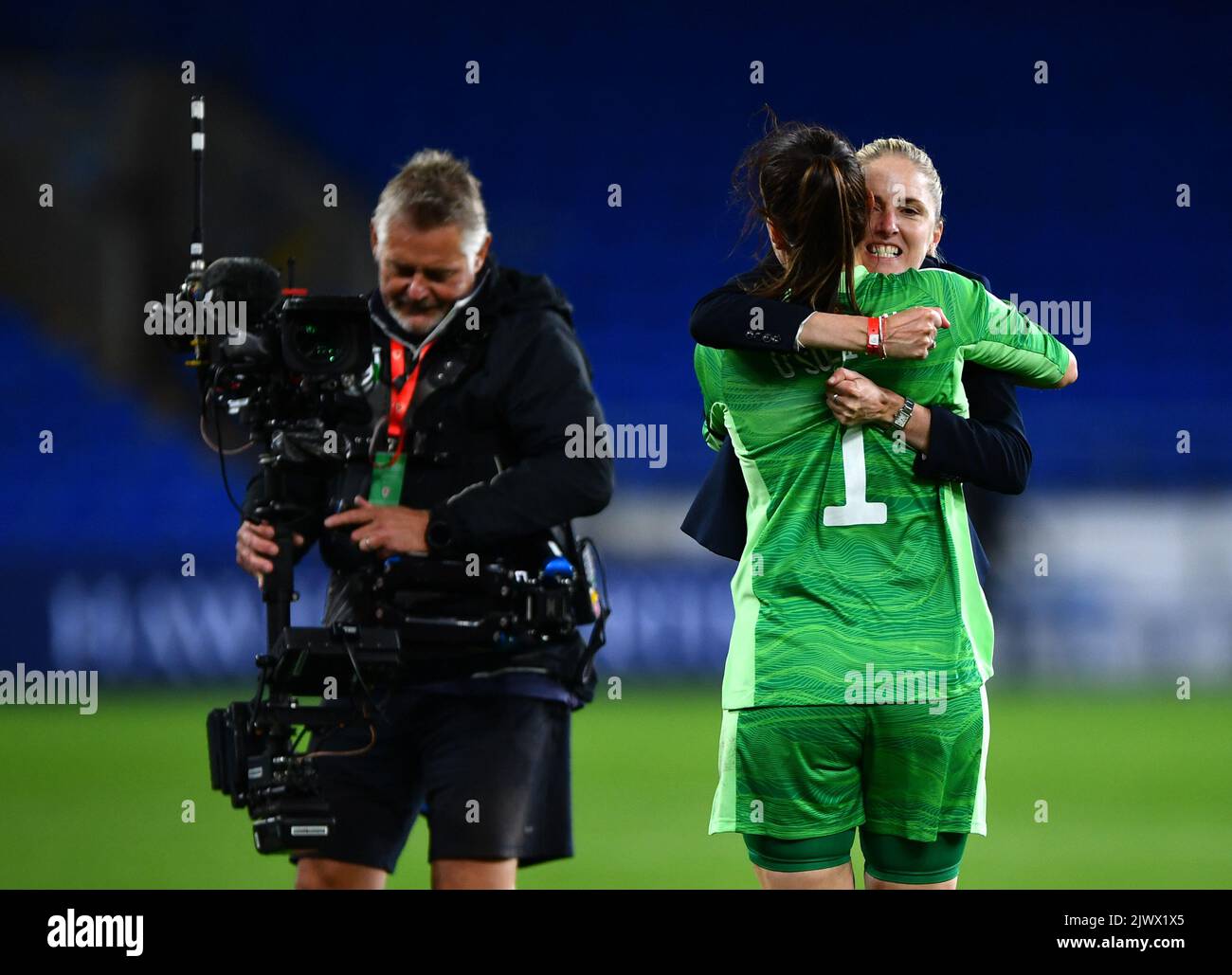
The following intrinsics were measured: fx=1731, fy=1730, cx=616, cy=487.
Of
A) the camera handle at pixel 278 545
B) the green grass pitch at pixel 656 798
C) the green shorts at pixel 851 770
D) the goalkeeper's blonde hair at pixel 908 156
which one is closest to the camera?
the green shorts at pixel 851 770

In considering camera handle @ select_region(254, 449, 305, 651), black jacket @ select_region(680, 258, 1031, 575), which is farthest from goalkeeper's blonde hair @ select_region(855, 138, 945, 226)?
camera handle @ select_region(254, 449, 305, 651)

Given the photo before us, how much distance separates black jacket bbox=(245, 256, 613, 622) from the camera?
2.90 meters

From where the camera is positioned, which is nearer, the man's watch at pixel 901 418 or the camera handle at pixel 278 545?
the man's watch at pixel 901 418

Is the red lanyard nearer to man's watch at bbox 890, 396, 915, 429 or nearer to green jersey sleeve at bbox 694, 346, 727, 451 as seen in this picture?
green jersey sleeve at bbox 694, 346, 727, 451

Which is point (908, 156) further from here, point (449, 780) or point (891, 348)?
point (449, 780)

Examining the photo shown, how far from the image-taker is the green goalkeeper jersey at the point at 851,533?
7.51 ft

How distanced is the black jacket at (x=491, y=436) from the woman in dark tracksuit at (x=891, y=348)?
39cm

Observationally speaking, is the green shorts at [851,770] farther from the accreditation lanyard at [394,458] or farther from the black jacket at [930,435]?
the accreditation lanyard at [394,458]

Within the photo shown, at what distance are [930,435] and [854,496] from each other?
0.43 feet

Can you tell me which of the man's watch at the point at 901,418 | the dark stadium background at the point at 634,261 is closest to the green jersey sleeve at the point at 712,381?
the man's watch at the point at 901,418

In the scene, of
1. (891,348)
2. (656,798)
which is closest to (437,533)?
(891,348)

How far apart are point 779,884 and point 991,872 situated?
2905mm

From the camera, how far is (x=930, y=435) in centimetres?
232

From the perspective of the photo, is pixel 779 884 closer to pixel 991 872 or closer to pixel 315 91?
pixel 991 872
